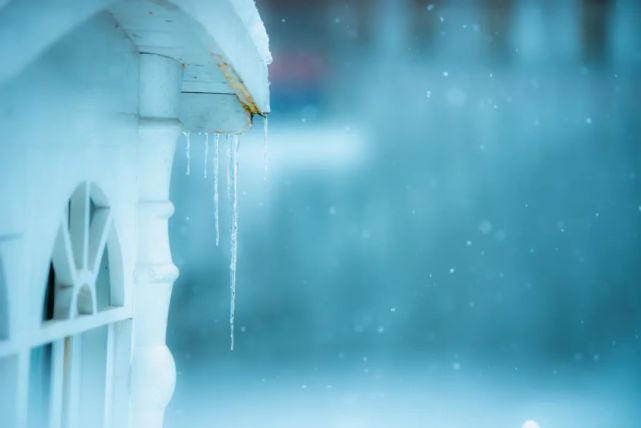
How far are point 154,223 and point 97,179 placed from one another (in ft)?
1.46

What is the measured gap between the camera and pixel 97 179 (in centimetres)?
201

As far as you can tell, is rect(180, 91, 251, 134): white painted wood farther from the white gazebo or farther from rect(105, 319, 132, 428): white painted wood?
rect(105, 319, 132, 428): white painted wood

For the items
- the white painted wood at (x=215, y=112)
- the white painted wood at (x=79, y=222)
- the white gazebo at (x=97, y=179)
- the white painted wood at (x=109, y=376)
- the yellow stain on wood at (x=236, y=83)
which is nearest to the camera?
the white gazebo at (x=97, y=179)

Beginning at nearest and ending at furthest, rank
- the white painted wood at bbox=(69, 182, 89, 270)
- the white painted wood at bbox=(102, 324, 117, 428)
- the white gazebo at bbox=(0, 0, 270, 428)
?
the white gazebo at bbox=(0, 0, 270, 428) → the white painted wood at bbox=(69, 182, 89, 270) → the white painted wood at bbox=(102, 324, 117, 428)

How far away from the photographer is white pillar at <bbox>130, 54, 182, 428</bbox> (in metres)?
2.36

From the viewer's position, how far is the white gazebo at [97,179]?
4.77ft

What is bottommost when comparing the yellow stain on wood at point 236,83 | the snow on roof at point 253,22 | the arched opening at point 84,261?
the arched opening at point 84,261

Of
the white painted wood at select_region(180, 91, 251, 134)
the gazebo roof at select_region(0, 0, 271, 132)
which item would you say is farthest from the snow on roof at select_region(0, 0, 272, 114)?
the white painted wood at select_region(180, 91, 251, 134)

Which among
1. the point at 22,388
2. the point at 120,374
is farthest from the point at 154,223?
the point at 22,388

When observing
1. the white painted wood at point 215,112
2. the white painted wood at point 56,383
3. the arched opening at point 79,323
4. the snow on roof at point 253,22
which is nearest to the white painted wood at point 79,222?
the arched opening at point 79,323

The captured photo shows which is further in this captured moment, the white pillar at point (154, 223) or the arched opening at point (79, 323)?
the white pillar at point (154, 223)

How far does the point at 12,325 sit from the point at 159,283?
0.96 m

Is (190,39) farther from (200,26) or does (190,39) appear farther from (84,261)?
(84,261)

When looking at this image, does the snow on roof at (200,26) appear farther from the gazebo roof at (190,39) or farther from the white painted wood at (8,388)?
the white painted wood at (8,388)
